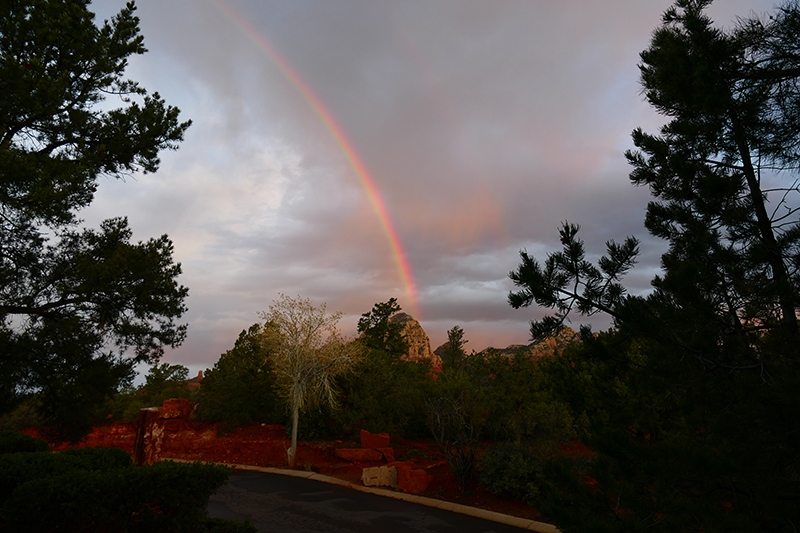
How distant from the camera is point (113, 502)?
5.81m

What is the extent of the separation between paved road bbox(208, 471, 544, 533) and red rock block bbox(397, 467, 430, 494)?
0.88 m

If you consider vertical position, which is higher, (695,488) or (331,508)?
(695,488)

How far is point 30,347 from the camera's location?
11125 mm

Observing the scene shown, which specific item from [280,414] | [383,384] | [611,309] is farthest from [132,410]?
[611,309]

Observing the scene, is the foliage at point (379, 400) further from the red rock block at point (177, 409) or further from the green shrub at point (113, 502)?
the green shrub at point (113, 502)

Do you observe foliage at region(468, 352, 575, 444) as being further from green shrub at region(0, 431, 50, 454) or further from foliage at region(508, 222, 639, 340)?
green shrub at region(0, 431, 50, 454)

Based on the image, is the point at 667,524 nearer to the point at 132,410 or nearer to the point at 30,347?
the point at 30,347

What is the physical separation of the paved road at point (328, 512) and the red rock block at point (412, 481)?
884 millimetres

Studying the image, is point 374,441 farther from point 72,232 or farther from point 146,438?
point 72,232

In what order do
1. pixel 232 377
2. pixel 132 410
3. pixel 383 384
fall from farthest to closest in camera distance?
pixel 132 410, pixel 232 377, pixel 383 384

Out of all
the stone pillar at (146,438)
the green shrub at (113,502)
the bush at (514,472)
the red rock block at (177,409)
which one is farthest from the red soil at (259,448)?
the green shrub at (113,502)

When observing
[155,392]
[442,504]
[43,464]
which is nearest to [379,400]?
[442,504]

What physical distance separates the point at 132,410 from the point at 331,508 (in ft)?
78.6

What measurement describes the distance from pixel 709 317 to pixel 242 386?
21404 millimetres
